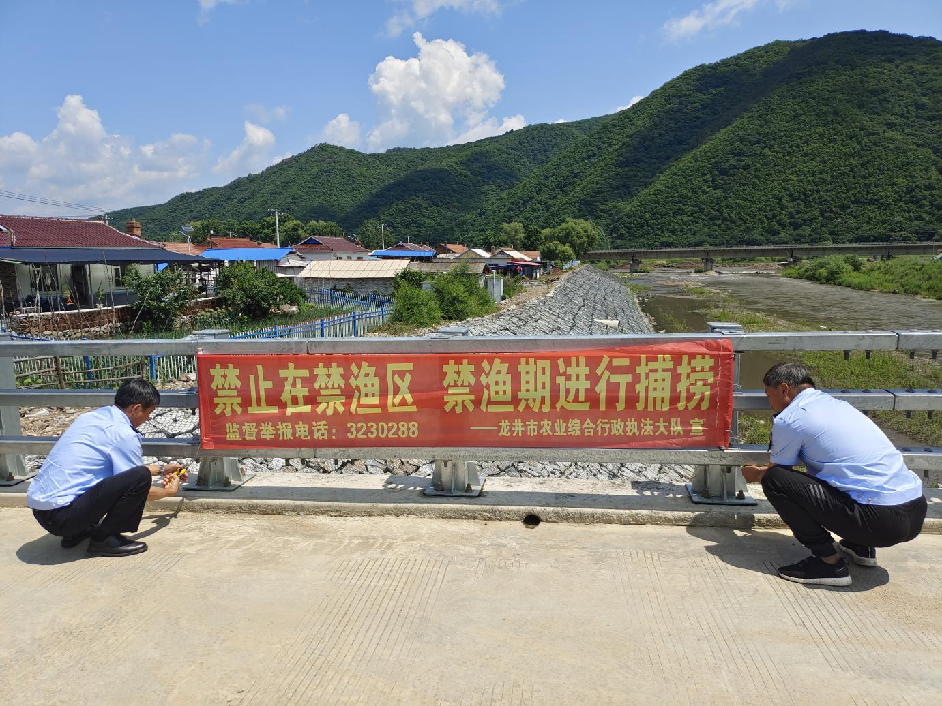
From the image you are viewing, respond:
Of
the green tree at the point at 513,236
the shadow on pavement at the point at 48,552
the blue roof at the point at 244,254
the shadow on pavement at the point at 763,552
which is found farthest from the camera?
the green tree at the point at 513,236

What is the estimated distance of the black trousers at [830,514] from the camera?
9.45 ft

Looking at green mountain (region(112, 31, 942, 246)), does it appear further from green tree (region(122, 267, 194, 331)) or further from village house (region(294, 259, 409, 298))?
green tree (region(122, 267, 194, 331))

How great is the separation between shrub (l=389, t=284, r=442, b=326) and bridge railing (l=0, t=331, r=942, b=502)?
18.9 meters

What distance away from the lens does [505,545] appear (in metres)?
3.47

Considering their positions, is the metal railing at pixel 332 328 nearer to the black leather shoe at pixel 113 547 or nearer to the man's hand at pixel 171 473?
the man's hand at pixel 171 473

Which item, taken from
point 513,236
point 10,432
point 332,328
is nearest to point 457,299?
point 332,328

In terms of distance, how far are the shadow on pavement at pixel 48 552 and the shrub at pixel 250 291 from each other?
82.9 ft

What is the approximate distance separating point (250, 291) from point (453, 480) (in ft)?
84.9

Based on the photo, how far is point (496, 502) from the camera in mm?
3857

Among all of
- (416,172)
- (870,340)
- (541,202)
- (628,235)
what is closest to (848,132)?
(628,235)

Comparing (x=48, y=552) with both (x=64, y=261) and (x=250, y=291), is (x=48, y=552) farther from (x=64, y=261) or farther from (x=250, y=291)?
(x=250, y=291)

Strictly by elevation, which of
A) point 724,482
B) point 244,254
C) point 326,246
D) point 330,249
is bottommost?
point 724,482

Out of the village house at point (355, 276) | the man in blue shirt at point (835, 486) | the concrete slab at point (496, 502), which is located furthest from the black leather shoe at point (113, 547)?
the village house at point (355, 276)

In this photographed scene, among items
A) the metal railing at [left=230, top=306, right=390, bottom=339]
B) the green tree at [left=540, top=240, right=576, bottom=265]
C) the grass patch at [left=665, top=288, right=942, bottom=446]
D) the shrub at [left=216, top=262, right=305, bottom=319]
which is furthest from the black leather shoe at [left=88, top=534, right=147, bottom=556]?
the green tree at [left=540, top=240, right=576, bottom=265]
